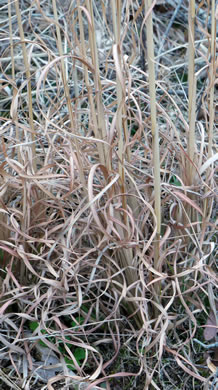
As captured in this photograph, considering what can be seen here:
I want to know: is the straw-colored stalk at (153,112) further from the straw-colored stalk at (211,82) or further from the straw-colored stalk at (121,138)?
the straw-colored stalk at (211,82)

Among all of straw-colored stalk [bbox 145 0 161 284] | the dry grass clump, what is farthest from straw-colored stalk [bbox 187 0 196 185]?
straw-colored stalk [bbox 145 0 161 284]

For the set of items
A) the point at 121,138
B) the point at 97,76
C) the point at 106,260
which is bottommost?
the point at 106,260

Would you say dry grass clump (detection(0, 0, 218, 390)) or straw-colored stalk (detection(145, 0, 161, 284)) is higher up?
straw-colored stalk (detection(145, 0, 161, 284))

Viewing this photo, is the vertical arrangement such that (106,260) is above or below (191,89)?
below

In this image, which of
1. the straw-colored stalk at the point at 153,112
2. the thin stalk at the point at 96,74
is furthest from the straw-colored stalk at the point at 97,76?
the straw-colored stalk at the point at 153,112

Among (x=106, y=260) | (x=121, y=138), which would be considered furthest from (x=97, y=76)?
(x=106, y=260)

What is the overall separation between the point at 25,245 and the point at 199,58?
1.10 meters

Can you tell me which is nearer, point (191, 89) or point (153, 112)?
point (153, 112)

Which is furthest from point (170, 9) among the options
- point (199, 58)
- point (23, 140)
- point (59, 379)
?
point (59, 379)

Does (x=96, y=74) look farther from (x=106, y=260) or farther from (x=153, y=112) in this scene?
(x=106, y=260)

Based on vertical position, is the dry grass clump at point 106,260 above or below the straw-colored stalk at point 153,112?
below

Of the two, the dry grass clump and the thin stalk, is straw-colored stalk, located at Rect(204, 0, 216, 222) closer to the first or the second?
the dry grass clump

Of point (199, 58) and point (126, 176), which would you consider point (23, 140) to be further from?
point (199, 58)

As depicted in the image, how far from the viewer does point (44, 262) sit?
4.00 feet
